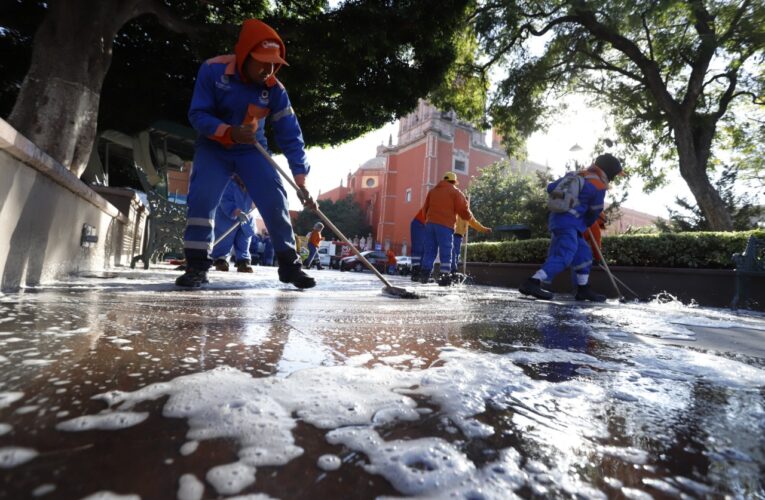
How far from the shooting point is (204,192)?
2914mm

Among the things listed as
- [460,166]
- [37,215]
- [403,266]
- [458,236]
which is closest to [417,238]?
[458,236]

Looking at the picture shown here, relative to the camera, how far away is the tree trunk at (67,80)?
151 inches

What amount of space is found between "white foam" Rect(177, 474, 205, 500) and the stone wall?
192 centimetres

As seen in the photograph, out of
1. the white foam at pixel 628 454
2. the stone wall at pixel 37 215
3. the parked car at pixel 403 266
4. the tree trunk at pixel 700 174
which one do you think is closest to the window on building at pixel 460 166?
the parked car at pixel 403 266

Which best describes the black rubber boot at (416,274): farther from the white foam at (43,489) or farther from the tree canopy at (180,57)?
the white foam at (43,489)

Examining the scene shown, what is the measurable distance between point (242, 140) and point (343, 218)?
130ft

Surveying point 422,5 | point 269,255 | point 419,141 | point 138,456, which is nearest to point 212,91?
point 138,456

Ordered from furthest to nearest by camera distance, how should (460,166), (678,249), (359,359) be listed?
1. (460,166)
2. (678,249)
3. (359,359)

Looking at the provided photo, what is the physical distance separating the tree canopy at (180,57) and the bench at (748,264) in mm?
4936

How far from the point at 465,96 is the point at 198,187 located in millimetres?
8978

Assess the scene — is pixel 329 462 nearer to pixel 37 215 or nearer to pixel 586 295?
pixel 37 215

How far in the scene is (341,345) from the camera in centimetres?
126

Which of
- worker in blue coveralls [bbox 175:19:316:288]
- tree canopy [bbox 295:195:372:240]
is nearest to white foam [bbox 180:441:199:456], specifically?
worker in blue coveralls [bbox 175:19:316:288]

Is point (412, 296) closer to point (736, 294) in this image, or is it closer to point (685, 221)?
point (736, 294)
